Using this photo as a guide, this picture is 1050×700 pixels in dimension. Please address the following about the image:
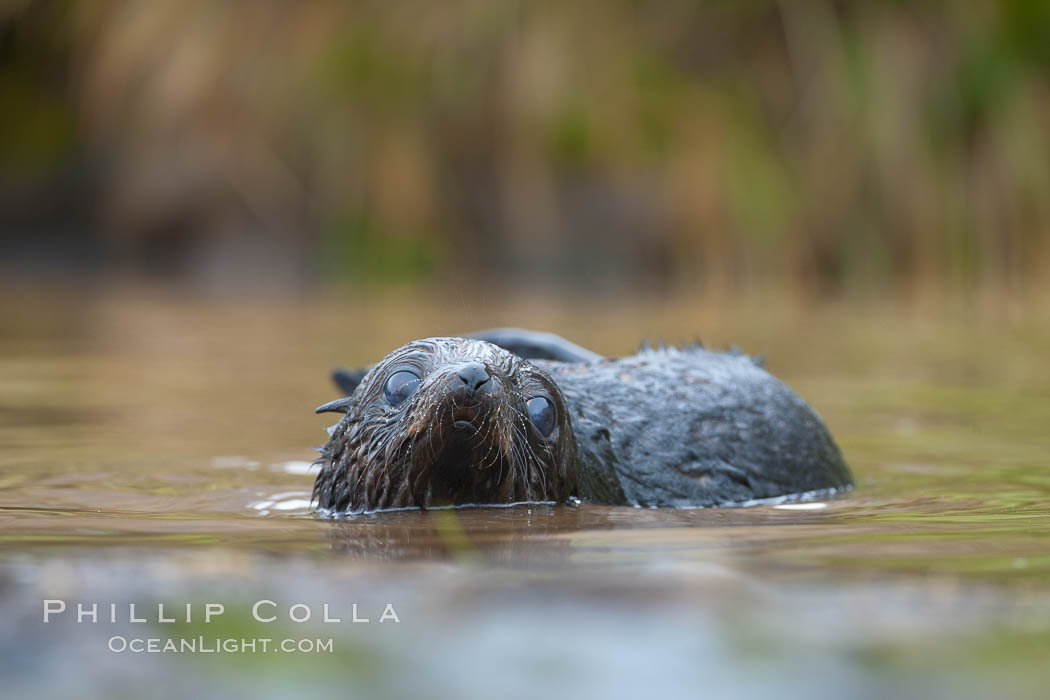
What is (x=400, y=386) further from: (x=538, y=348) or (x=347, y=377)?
(x=538, y=348)

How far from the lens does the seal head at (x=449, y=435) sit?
3.28 m

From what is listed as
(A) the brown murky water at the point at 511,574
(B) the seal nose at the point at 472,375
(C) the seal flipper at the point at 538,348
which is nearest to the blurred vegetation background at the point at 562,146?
(A) the brown murky water at the point at 511,574

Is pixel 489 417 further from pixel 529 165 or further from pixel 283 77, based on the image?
pixel 283 77

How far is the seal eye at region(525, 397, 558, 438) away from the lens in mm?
3533

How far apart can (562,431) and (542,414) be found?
0.09 m

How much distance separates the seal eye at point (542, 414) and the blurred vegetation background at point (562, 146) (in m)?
9.88

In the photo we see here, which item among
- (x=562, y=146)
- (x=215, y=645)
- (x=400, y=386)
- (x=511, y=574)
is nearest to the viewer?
(x=215, y=645)

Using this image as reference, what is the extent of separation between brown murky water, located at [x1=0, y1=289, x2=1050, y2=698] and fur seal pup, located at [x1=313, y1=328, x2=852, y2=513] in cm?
13

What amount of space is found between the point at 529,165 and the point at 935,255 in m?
4.11

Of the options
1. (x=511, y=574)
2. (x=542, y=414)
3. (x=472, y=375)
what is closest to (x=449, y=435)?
(x=472, y=375)

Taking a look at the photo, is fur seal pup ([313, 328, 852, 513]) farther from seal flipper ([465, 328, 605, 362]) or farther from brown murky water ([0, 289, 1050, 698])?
brown murky water ([0, 289, 1050, 698])

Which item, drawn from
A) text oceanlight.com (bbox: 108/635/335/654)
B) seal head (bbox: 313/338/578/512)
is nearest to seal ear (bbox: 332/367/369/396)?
seal head (bbox: 313/338/578/512)

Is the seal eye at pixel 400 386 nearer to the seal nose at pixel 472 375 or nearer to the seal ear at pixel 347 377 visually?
the seal nose at pixel 472 375

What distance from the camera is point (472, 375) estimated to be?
127 inches
